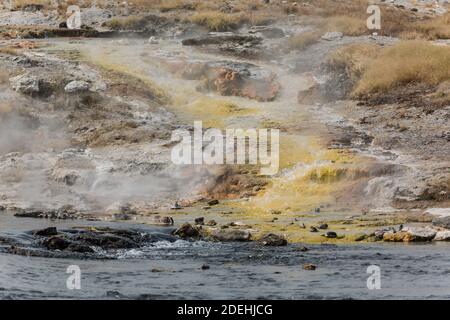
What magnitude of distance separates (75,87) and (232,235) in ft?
57.0

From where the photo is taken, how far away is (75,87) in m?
38.8

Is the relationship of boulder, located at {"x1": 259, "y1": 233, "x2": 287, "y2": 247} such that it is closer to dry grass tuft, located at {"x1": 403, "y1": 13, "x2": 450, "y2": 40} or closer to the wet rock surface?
the wet rock surface

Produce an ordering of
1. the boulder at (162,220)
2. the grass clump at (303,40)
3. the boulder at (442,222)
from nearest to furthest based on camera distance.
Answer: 1. the boulder at (442,222)
2. the boulder at (162,220)
3. the grass clump at (303,40)

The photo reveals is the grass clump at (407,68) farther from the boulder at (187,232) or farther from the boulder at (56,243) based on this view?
the boulder at (56,243)

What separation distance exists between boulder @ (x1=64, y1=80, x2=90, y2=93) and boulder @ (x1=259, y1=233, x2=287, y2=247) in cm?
1809

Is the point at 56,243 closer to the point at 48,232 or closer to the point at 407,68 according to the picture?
the point at 48,232

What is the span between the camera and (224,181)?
30.7 metres

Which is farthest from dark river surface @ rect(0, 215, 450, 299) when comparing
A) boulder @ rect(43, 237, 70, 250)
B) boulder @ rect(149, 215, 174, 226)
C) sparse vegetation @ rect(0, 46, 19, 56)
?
sparse vegetation @ rect(0, 46, 19, 56)

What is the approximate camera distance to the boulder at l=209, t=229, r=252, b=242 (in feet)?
76.4

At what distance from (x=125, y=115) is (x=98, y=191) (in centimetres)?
722

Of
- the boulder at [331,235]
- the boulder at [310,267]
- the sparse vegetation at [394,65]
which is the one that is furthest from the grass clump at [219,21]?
the boulder at [310,267]

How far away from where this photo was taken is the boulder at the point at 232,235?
23.3 meters

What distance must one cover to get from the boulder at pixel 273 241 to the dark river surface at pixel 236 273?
0.30m
